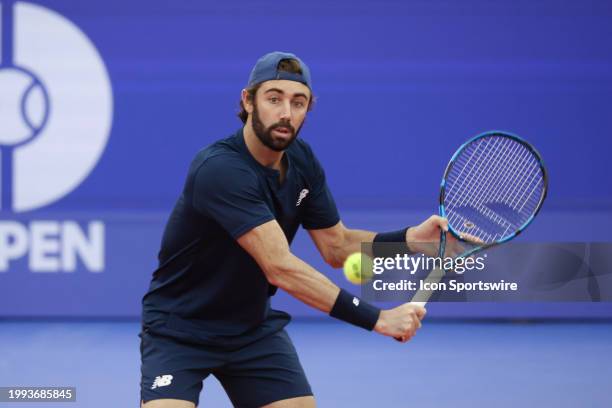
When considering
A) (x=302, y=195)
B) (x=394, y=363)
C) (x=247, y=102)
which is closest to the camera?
(x=247, y=102)

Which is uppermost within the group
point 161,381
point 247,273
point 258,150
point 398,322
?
point 258,150

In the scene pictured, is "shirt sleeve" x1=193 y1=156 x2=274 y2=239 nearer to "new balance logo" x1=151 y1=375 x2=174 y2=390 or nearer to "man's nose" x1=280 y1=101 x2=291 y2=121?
"man's nose" x1=280 y1=101 x2=291 y2=121

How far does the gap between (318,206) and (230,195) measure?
62 cm

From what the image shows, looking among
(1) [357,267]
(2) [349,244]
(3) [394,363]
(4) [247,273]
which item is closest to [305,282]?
(4) [247,273]

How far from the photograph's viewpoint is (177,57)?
302 inches

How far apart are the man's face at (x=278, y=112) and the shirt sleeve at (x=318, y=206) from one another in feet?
1.22

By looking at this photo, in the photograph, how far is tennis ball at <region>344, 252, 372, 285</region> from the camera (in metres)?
4.15

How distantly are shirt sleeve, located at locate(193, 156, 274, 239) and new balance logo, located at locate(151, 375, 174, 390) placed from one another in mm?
583

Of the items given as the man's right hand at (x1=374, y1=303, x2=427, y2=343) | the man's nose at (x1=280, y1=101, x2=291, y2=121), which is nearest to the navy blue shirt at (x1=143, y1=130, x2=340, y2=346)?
the man's nose at (x1=280, y1=101, x2=291, y2=121)

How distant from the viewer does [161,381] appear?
3.71 meters

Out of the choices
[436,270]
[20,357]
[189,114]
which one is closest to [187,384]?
[436,270]

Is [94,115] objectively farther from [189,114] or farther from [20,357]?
[20,357]

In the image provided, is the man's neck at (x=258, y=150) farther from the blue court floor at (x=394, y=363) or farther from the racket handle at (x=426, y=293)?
the blue court floor at (x=394, y=363)

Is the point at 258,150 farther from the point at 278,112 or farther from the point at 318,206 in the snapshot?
the point at 318,206
